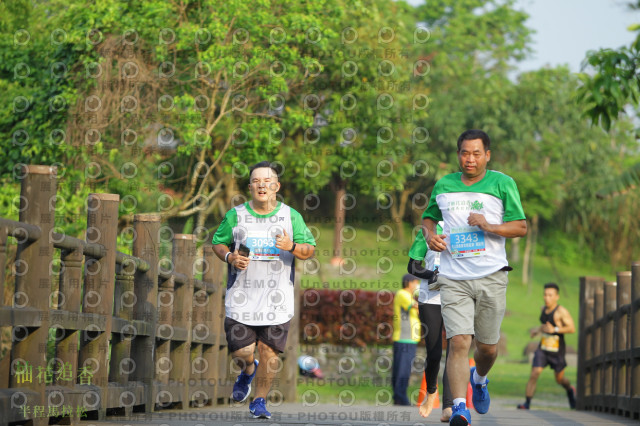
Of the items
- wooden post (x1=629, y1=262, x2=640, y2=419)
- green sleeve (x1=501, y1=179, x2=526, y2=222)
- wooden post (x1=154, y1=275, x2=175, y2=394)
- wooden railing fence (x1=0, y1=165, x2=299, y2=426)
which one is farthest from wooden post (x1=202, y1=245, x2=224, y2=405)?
green sleeve (x1=501, y1=179, x2=526, y2=222)

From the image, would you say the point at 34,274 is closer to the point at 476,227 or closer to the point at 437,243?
the point at 437,243

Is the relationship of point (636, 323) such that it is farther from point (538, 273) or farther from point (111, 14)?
point (538, 273)

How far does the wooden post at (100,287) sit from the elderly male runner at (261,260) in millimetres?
1046

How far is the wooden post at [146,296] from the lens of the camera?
8.41 m

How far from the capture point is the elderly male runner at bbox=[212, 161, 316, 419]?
26.3 feet

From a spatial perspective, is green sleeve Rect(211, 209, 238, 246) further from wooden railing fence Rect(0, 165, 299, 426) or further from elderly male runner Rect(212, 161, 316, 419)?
wooden railing fence Rect(0, 165, 299, 426)

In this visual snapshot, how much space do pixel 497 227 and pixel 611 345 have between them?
267 inches

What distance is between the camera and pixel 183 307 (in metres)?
9.78

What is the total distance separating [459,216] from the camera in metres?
6.92

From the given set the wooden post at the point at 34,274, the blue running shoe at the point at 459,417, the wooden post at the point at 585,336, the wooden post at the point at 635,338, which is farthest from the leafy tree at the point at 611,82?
the wooden post at the point at 585,336

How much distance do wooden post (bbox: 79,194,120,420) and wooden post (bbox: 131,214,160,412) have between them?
Result: 1117 mm

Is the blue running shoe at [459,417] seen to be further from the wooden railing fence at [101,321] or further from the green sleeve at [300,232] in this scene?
the wooden railing fence at [101,321]

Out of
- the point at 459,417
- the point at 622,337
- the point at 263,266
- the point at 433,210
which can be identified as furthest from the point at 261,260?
the point at 622,337

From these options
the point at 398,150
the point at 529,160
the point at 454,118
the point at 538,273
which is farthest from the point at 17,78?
the point at 538,273
